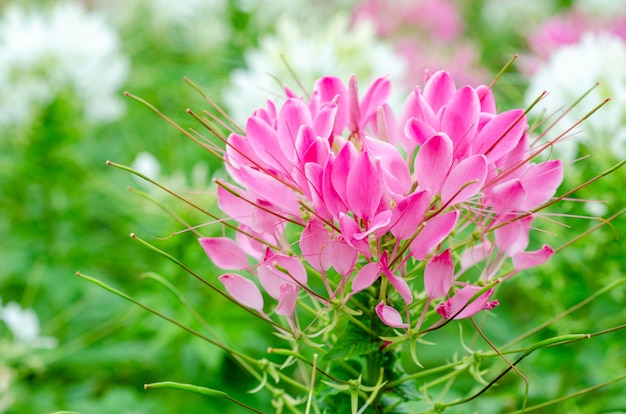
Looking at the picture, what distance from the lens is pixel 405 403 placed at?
2.16 feet

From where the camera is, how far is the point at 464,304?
53 centimetres

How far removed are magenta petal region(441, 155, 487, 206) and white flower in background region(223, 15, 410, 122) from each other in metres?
0.90

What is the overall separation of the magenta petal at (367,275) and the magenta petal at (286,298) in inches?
2.4

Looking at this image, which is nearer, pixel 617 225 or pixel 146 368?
pixel 617 225

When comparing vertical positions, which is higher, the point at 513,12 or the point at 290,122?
the point at 290,122

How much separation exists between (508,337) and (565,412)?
18 centimetres

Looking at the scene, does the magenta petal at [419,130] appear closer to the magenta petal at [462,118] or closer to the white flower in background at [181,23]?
the magenta petal at [462,118]

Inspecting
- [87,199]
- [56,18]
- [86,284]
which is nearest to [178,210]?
[86,284]

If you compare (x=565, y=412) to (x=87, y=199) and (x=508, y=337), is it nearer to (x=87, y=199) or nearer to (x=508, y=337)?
(x=508, y=337)

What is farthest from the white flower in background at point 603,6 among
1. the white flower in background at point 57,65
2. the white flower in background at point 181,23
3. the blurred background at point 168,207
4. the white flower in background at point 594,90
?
the white flower in background at point 57,65

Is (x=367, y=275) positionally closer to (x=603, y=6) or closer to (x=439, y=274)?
(x=439, y=274)

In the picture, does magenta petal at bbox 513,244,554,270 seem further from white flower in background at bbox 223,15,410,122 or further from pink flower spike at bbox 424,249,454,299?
white flower in background at bbox 223,15,410,122

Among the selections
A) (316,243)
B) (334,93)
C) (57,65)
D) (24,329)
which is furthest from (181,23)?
(316,243)

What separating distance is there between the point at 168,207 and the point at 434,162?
0.73 meters
